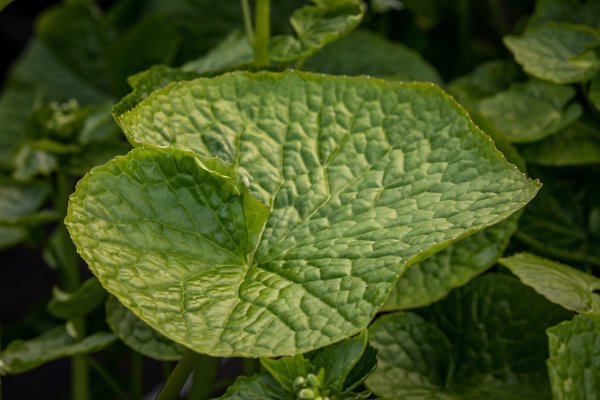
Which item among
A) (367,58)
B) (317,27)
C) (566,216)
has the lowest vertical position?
(566,216)

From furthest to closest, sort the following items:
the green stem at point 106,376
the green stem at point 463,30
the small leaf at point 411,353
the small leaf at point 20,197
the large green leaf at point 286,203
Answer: the green stem at point 463,30 → the small leaf at point 20,197 → the green stem at point 106,376 → the small leaf at point 411,353 → the large green leaf at point 286,203

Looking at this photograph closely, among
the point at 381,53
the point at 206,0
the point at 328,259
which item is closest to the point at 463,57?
the point at 381,53

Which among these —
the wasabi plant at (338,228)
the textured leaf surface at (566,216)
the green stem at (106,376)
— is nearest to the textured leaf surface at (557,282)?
the wasabi plant at (338,228)

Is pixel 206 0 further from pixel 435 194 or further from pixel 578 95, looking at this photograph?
pixel 435 194

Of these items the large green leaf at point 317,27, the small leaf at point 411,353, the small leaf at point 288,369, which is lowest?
the small leaf at point 411,353

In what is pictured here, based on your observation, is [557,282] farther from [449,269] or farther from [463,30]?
[463,30]

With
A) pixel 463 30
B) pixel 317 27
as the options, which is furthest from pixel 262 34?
pixel 463 30

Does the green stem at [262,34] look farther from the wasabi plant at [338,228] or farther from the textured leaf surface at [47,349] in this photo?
the textured leaf surface at [47,349]
